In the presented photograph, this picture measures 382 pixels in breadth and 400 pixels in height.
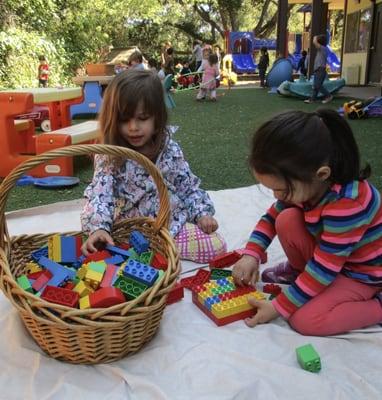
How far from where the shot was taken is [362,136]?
396cm

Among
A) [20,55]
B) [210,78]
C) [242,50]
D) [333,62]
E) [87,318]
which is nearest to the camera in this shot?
[87,318]

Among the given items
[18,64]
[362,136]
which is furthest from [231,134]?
[18,64]

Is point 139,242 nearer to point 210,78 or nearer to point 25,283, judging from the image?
point 25,283

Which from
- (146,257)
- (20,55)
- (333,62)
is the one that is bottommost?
(333,62)

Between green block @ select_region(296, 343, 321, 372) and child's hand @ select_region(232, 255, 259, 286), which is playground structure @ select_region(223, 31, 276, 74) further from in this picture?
green block @ select_region(296, 343, 321, 372)

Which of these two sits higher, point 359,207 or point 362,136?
→ point 359,207

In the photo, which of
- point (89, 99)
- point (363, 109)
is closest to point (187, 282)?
point (363, 109)

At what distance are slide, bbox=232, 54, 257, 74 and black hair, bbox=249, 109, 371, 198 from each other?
45.4ft

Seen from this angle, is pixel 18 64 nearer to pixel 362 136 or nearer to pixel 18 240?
pixel 362 136

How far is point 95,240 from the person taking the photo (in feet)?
4.78

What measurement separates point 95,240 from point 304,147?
0.72 metres

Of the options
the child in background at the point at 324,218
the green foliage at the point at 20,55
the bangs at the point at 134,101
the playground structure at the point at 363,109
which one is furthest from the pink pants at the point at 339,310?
the green foliage at the point at 20,55

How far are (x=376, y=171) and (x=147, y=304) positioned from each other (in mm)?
2143

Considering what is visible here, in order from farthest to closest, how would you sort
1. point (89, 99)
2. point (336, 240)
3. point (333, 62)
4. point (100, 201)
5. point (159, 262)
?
point (333, 62) < point (89, 99) < point (100, 201) < point (159, 262) < point (336, 240)
